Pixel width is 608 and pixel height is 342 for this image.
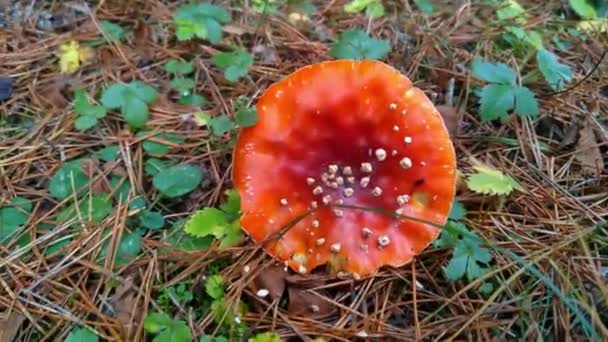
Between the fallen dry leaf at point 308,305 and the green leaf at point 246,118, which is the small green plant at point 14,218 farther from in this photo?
the fallen dry leaf at point 308,305

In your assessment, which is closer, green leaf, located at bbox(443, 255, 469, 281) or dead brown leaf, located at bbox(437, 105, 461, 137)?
green leaf, located at bbox(443, 255, 469, 281)

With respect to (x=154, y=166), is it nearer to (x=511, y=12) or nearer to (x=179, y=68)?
(x=179, y=68)

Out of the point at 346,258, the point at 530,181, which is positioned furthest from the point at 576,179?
A: the point at 346,258

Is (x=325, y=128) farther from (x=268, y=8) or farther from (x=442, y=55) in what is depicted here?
(x=268, y=8)

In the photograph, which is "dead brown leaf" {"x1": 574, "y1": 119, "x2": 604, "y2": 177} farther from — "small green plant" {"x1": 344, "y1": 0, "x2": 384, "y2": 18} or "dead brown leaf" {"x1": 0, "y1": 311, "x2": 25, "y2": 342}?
"dead brown leaf" {"x1": 0, "y1": 311, "x2": 25, "y2": 342}

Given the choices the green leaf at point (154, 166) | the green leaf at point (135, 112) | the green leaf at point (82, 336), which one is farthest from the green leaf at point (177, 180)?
the green leaf at point (82, 336)

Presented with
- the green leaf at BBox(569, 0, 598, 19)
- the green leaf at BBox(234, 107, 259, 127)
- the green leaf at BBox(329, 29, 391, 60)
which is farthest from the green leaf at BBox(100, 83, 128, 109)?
the green leaf at BBox(569, 0, 598, 19)
